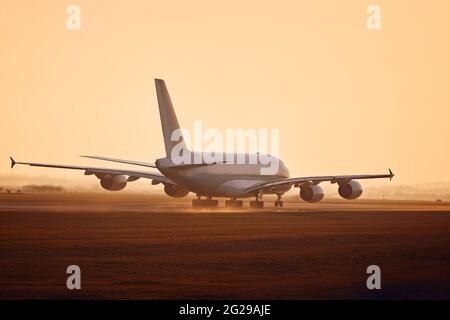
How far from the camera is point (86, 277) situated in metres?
17.5

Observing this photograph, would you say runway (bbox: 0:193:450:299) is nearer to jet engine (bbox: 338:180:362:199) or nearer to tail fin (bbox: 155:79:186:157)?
tail fin (bbox: 155:79:186:157)

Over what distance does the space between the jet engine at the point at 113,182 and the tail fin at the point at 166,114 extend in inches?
319

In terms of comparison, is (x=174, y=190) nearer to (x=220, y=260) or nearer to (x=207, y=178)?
(x=207, y=178)

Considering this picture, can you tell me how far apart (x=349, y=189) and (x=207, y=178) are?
1034 cm

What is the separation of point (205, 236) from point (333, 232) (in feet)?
19.7

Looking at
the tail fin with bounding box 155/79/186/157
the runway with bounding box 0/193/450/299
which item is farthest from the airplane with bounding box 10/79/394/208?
the runway with bounding box 0/193/450/299

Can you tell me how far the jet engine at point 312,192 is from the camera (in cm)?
5831

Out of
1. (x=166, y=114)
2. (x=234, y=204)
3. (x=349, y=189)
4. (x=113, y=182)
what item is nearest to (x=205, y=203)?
(x=234, y=204)

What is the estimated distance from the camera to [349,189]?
56750mm
